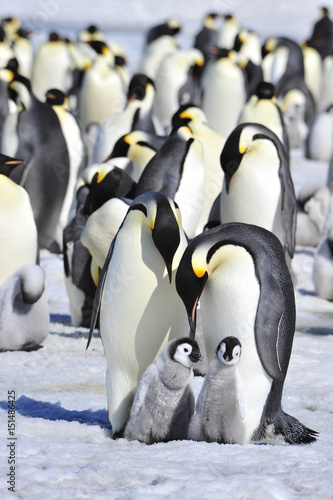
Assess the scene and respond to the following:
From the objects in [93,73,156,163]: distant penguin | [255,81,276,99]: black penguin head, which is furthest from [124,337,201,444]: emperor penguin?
[93,73,156,163]: distant penguin

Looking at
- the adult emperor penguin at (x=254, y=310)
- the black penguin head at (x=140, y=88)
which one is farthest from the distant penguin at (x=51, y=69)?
the adult emperor penguin at (x=254, y=310)

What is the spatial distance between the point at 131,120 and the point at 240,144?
15.0 ft

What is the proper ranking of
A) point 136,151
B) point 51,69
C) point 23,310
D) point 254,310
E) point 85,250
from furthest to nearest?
point 51,69, point 136,151, point 85,250, point 23,310, point 254,310

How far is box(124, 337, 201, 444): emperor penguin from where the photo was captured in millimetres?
2926

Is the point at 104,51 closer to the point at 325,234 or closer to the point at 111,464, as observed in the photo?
the point at 325,234

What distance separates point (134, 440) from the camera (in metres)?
3.14

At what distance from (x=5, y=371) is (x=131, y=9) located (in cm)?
3882

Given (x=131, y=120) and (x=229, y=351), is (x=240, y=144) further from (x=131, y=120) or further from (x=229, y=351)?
(x=131, y=120)

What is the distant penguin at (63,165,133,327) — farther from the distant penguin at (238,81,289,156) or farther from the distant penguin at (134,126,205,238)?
the distant penguin at (238,81,289,156)

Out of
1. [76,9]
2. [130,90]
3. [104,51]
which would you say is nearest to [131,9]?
[76,9]

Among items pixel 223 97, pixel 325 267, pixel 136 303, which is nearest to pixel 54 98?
pixel 223 97

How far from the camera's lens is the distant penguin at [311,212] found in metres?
8.09

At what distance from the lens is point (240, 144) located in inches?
218

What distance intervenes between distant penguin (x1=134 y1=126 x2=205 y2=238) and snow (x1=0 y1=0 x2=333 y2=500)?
3.36ft
